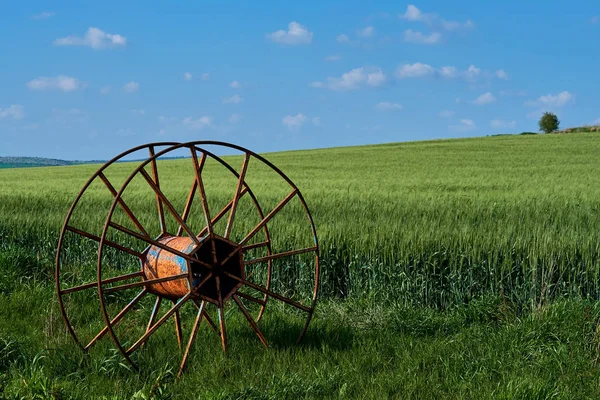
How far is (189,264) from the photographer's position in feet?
14.8

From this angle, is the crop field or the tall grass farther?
the tall grass

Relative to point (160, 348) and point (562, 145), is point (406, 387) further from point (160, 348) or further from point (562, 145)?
point (562, 145)

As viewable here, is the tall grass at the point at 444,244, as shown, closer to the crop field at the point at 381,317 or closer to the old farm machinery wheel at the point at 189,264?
the crop field at the point at 381,317

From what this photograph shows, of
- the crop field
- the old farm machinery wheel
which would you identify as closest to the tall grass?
the crop field

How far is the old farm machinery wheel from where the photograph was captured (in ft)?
15.2

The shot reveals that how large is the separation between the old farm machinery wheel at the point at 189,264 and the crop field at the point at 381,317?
0.10 m

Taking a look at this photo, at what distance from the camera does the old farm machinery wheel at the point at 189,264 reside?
4.63 m

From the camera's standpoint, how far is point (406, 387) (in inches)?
172

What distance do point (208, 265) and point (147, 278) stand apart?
726mm

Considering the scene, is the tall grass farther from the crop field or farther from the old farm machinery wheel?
the old farm machinery wheel

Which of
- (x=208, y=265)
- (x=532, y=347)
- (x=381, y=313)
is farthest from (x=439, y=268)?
(x=208, y=265)

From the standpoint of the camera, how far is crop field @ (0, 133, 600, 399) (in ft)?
14.5

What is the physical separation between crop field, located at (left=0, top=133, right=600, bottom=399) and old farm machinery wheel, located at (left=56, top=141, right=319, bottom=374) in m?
0.10

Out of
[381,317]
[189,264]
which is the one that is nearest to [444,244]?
[381,317]
